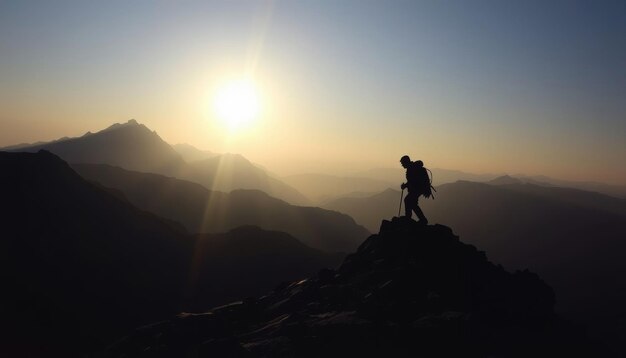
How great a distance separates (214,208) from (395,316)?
100894mm

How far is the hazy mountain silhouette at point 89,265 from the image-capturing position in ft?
107

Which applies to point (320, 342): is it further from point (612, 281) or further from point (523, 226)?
point (523, 226)

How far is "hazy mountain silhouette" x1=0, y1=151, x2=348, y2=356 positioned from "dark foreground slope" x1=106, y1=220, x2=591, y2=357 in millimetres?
19227

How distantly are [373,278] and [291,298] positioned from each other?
5.14m

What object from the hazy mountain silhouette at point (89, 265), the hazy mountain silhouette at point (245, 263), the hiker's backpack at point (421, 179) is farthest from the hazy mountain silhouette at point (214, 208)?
the hiker's backpack at point (421, 179)

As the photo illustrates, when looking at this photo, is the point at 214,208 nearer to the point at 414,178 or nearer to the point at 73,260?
the point at 73,260

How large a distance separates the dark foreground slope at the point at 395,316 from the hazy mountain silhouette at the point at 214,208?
265ft

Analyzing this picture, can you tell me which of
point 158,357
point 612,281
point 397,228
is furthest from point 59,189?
point 612,281

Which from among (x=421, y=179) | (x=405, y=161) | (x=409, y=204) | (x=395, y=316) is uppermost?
(x=405, y=161)

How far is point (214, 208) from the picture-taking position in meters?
109

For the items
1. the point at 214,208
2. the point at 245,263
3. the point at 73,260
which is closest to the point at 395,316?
the point at 73,260

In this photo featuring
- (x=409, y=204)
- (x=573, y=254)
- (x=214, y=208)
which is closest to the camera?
(x=409, y=204)

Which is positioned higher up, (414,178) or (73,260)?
(414,178)

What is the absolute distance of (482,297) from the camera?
45.1 ft
